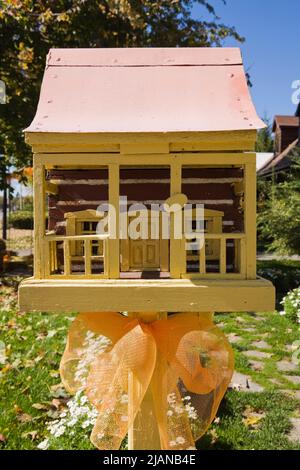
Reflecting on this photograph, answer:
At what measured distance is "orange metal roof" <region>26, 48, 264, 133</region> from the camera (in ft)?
4.71

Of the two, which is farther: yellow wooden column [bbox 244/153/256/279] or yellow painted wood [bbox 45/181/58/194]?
yellow painted wood [bbox 45/181/58/194]

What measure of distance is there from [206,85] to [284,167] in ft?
39.9

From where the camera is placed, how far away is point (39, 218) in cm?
145

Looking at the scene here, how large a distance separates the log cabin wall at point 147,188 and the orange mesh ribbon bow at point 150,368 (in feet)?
1.43

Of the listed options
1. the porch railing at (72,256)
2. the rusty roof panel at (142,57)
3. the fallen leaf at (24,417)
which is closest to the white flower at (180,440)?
the porch railing at (72,256)

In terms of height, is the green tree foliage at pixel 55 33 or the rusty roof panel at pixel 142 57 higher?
the green tree foliage at pixel 55 33

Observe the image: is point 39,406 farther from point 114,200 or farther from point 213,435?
point 114,200

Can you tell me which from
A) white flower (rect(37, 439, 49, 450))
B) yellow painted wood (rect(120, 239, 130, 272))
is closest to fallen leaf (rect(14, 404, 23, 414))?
white flower (rect(37, 439, 49, 450))

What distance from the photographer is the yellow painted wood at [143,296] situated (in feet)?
4.61

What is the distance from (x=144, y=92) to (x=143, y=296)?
74 cm

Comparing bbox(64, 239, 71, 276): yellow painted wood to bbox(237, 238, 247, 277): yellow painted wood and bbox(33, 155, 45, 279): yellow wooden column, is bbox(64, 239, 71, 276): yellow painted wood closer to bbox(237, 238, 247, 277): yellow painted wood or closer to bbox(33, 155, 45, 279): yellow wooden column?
bbox(33, 155, 45, 279): yellow wooden column

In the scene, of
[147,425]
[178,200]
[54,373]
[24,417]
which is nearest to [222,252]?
[178,200]

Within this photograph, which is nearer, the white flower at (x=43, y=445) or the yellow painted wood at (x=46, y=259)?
the yellow painted wood at (x=46, y=259)

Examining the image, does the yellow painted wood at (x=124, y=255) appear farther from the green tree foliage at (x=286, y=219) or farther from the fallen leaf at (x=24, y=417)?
the green tree foliage at (x=286, y=219)
